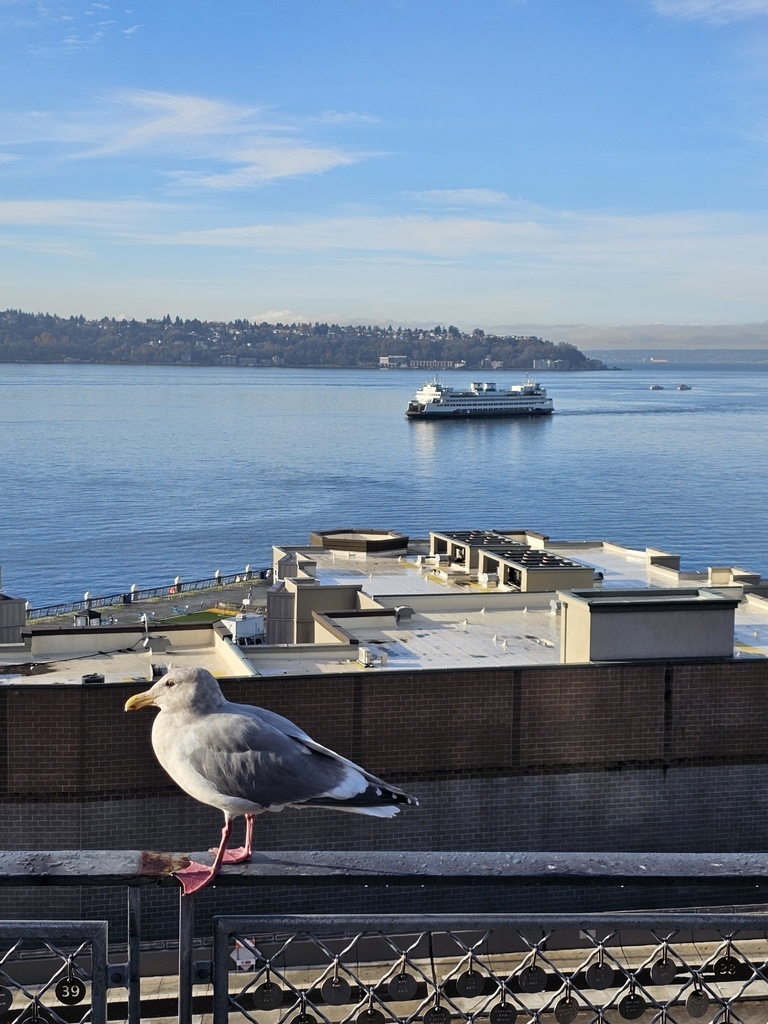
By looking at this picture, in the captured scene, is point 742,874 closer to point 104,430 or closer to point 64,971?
point 64,971

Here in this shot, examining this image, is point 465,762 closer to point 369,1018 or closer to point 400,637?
point 400,637

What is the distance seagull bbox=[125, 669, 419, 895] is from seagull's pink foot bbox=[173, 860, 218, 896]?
34.3 inches

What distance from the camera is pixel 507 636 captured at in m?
27.5

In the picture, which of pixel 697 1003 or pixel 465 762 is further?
pixel 465 762

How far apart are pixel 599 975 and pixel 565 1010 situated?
0.15 m

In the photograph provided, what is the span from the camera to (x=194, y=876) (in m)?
3.54

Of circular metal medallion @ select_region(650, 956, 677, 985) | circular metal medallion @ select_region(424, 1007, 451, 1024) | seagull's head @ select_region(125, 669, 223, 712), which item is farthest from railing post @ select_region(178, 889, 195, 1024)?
circular metal medallion @ select_region(650, 956, 677, 985)

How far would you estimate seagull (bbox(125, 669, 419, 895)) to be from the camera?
4500mm

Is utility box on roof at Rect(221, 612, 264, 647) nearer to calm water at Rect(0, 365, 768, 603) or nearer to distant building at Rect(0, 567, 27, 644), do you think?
distant building at Rect(0, 567, 27, 644)

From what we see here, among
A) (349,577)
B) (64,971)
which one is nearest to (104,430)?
→ (349,577)

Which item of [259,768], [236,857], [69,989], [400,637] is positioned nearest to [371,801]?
[259,768]

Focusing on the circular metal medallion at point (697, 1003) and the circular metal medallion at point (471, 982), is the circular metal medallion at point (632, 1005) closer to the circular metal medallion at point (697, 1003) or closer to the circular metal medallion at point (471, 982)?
the circular metal medallion at point (697, 1003)

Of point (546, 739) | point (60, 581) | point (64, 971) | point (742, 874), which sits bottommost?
point (60, 581)

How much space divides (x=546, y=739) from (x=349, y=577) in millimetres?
12810
